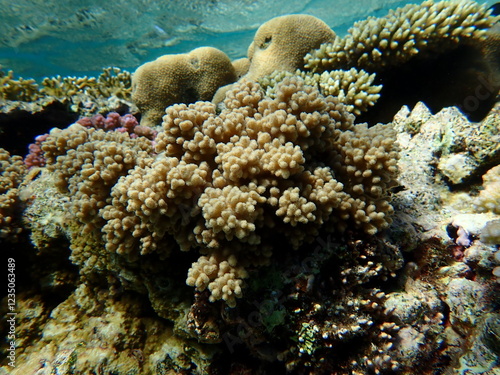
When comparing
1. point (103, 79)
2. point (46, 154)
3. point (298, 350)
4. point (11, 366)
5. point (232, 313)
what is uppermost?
point (103, 79)

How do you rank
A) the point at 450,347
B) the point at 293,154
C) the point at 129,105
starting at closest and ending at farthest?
the point at 293,154, the point at 450,347, the point at 129,105

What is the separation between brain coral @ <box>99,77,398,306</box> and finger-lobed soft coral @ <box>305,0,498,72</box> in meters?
2.20

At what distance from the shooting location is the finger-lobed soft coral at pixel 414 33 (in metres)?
3.91

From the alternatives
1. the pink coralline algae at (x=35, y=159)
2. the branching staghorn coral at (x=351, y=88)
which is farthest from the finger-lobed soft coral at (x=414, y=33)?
the pink coralline algae at (x=35, y=159)

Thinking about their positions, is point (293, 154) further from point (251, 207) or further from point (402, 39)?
point (402, 39)

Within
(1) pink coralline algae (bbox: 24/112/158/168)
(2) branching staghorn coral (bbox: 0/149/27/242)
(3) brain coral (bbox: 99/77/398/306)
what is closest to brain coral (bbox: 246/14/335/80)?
(1) pink coralline algae (bbox: 24/112/158/168)

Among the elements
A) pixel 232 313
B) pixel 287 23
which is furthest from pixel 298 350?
pixel 287 23

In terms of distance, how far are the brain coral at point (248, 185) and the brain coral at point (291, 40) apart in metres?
2.66

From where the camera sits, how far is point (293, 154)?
2.19m

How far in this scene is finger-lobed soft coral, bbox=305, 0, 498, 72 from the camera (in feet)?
12.8

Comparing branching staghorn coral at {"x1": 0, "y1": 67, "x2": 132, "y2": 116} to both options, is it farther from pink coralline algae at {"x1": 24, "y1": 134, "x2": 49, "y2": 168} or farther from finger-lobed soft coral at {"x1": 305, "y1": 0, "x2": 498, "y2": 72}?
finger-lobed soft coral at {"x1": 305, "y1": 0, "x2": 498, "y2": 72}

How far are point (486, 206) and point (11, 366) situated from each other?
20.5 ft

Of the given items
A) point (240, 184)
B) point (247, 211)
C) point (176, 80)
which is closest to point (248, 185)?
point (240, 184)

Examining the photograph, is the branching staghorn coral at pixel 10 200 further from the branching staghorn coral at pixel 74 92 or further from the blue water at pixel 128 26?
the blue water at pixel 128 26
